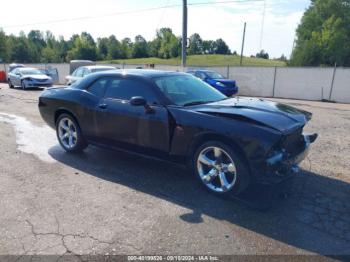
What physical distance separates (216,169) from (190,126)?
62 cm

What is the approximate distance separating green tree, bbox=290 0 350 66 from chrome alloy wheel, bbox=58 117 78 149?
54.3m

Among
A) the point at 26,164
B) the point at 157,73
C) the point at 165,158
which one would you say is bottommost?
the point at 26,164

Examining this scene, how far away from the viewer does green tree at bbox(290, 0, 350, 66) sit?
52625 mm

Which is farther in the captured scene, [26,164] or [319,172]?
[26,164]

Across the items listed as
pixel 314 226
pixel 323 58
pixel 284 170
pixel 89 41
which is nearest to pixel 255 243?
pixel 314 226

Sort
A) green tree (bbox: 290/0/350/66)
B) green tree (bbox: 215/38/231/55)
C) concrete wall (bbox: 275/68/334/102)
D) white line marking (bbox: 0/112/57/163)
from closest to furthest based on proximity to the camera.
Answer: white line marking (bbox: 0/112/57/163)
concrete wall (bbox: 275/68/334/102)
green tree (bbox: 290/0/350/66)
green tree (bbox: 215/38/231/55)

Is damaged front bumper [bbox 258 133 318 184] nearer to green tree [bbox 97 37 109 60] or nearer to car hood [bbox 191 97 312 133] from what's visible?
car hood [bbox 191 97 312 133]

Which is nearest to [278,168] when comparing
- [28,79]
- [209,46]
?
[28,79]

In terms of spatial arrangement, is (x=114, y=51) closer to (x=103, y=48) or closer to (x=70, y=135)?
(x=103, y=48)

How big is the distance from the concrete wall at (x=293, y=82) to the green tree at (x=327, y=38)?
3758 cm

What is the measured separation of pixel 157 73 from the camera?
4914mm

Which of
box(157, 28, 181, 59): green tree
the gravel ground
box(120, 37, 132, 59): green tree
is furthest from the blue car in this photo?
box(120, 37, 132, 59): green tree

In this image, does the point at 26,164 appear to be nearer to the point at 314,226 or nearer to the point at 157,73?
the point at 157,73

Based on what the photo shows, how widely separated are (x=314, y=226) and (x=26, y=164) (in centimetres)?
434
